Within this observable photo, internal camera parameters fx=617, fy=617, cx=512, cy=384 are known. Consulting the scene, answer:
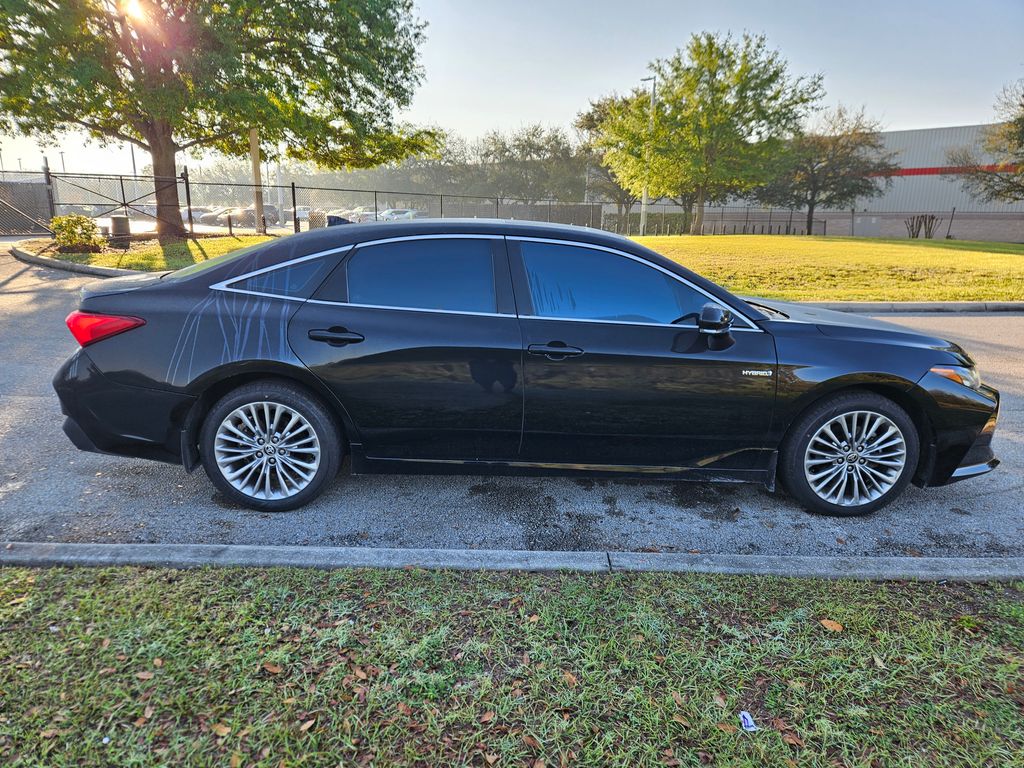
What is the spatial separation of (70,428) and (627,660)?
3331mm

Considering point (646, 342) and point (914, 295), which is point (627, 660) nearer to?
point (646, 342)

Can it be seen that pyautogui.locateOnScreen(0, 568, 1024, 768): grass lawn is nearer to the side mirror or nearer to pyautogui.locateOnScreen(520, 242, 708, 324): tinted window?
the side mirror

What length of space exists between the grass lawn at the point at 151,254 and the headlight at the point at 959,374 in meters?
13.3

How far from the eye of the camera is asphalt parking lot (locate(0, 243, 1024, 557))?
328 centimetres

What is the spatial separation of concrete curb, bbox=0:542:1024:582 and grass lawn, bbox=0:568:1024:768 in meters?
0.07

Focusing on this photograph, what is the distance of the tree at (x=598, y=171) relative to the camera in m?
55.2

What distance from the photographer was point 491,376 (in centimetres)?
339

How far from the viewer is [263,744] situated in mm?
1907

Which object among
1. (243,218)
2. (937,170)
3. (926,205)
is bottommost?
(243,218)

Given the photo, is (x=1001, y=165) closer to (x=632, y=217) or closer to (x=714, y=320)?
(x=632, y=217)

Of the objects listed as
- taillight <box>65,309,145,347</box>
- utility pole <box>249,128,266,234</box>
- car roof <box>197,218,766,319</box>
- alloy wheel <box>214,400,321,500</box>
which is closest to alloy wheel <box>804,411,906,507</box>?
car roof <box>197,218,766,319</box>

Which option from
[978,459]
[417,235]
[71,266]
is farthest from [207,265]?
[71,266]

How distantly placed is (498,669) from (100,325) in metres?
2.86

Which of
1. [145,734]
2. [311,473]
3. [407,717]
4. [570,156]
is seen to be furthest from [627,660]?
[570,156]
